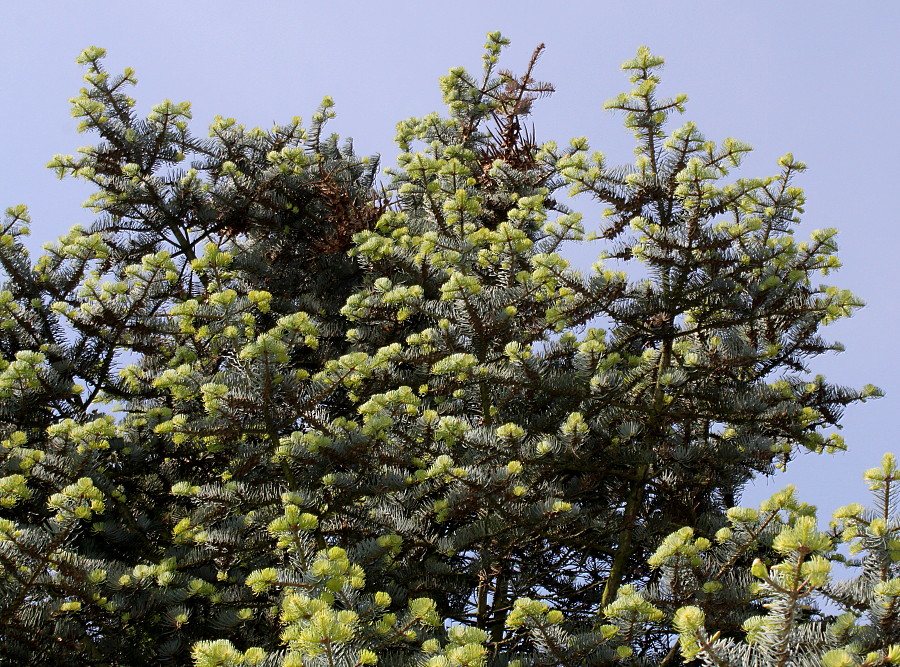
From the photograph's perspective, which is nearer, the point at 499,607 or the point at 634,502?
the point at 634,502

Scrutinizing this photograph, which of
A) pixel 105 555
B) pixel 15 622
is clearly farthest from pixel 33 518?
pixel 15 622

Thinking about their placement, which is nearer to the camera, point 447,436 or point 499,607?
point 447,436

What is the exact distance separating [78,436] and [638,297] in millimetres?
3748

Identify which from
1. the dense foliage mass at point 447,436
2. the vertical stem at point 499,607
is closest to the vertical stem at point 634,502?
the dense foliage mass at point 447,436

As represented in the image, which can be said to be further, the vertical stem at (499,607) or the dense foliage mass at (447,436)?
the vertical stem at (499,607)

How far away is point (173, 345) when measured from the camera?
662cm

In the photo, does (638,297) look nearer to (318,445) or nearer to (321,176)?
(318,445)

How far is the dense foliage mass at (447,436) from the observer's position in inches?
170

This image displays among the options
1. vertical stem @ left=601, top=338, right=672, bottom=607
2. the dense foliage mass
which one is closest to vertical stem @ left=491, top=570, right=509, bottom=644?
the dense foliage mass

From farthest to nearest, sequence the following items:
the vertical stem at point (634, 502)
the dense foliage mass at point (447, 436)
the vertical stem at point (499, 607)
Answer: the vertical stem at point (499, 607) → the vertical stem at point (634, 502) → the dense foliage mass at point (447, 436)

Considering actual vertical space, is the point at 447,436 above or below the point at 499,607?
above

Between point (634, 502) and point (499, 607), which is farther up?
point (634, 502)

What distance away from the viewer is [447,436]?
4.93 m

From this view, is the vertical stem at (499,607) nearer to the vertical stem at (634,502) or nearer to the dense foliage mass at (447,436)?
the dense foliage mass at (447,436)
